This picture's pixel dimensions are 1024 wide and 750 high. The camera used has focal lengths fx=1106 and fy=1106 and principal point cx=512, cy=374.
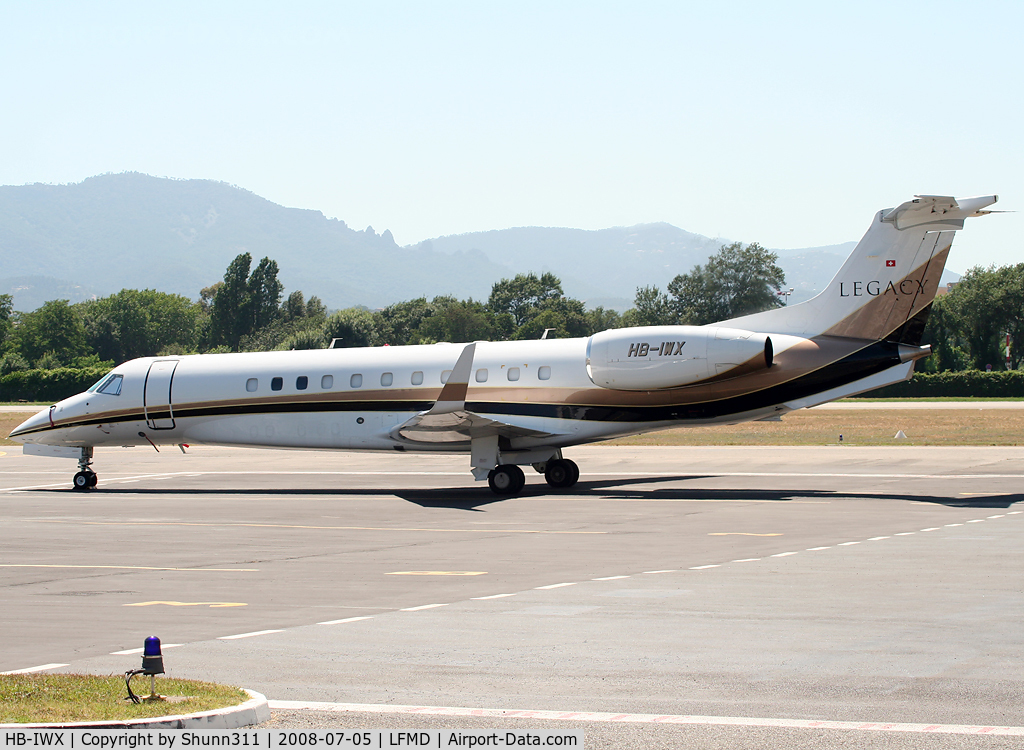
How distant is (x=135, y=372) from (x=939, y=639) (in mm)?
24808

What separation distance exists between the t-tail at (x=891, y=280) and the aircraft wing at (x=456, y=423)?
22.7ft

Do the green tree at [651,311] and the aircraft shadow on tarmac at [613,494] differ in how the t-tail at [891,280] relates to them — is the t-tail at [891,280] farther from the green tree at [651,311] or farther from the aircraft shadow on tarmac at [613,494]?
the green tree at [651,311]

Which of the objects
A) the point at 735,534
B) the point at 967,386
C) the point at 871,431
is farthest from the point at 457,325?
the point at 735,534

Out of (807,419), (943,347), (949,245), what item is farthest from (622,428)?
(943,347)

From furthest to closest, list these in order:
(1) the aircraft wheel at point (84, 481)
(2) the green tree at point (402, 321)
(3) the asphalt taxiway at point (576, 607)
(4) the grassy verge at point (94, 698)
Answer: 1. (2) the green tree at point (402, 321)
2. (1) the aircraft wheel at point (84, 481)
3. (3) the asphalt taxiway at point (576, 607)
4. (4) the grassy verge at point (94, 698)

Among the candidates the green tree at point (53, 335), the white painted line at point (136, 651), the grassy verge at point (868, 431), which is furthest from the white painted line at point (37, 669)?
the green tree at point (53, 335)

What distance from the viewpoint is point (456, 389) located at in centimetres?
2362

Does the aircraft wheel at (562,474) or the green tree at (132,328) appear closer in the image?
the aircraft wheel at (562,474)

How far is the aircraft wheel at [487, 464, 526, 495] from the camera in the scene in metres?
25.0

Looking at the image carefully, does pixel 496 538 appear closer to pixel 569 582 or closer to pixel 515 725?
pixel 569 582

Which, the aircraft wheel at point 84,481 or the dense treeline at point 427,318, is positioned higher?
the dense treeline at point 427,318

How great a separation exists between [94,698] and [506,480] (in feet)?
59.8

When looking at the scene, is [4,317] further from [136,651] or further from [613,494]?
[136,651]

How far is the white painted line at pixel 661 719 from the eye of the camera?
6617mm
